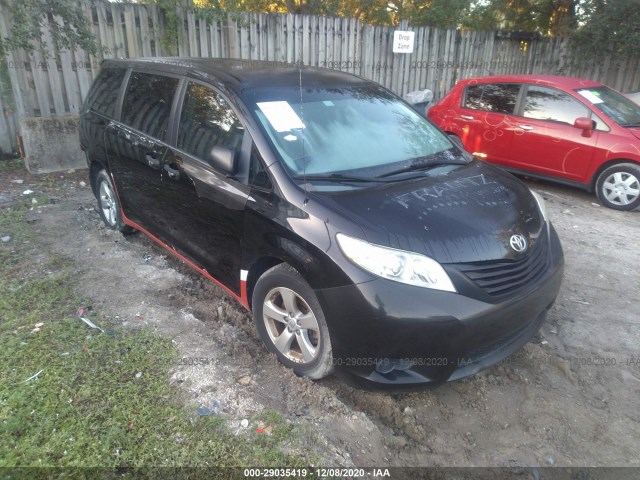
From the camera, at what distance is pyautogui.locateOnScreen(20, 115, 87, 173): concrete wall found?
697cm

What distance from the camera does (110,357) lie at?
3123mm

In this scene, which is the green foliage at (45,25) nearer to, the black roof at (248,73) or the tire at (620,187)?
the black roof at (248,73)

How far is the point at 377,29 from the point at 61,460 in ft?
34.3

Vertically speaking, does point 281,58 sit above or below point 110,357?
above

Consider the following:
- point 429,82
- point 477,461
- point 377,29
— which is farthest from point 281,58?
point 477,461

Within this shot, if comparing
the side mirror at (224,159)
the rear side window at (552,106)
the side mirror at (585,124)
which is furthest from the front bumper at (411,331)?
the rear side window at (552,106)

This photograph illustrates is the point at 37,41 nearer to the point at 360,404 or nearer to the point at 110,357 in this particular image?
the point at 110,357

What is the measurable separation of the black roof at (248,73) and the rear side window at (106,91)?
1.49ft

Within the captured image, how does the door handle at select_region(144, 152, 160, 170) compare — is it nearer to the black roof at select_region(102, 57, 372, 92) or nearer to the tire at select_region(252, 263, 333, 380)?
the black roof at select_region(102, 57, 372, 92)

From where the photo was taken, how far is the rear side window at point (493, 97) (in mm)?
7336

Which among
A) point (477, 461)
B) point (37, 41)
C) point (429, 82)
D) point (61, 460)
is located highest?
point (37, 41)

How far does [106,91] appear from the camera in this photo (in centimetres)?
484

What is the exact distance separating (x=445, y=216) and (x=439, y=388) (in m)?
1.16

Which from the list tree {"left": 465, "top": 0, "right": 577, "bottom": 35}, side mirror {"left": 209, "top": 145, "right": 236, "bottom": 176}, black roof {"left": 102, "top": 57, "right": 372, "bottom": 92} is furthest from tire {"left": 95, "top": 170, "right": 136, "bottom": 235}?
tree {"left": 465, "top": 0, "right": 577, "bottom": 35}
